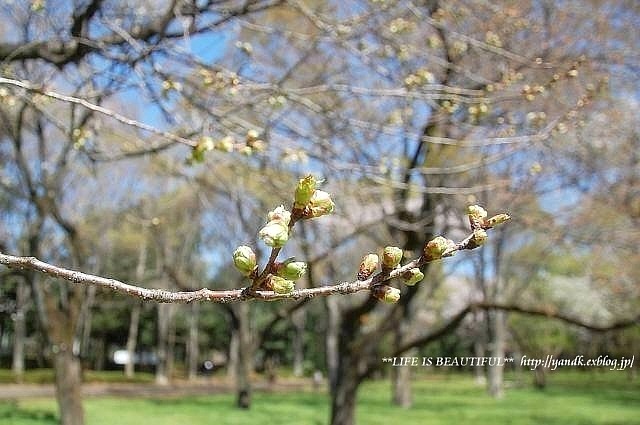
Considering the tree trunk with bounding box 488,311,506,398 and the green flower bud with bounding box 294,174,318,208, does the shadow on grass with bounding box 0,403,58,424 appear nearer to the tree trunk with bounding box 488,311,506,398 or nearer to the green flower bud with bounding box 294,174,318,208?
the green flower bud with bounding box 294,174,318,208

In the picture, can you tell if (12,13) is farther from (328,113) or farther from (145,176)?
(145,176)

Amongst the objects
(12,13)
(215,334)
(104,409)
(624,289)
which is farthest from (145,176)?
(215,334)

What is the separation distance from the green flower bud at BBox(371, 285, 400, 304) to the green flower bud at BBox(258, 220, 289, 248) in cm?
21

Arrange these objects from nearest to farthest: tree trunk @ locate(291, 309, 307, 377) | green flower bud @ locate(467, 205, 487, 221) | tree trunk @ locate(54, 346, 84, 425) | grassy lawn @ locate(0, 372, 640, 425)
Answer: green flower bud @ locate(467, 205, 487, 221) < tree trunk @ locate(54, 346, 84, 425) < grassy lawn @ locate(0, 372, 640, 425) < tree trunk @ locate(291, 309, 307, 377)

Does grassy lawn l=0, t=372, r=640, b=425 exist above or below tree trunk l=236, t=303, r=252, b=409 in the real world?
below

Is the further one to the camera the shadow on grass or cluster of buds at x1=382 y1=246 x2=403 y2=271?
the shadow on grass

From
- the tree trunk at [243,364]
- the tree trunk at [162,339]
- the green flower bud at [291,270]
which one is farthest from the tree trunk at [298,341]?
the green flower bud at [291,270]

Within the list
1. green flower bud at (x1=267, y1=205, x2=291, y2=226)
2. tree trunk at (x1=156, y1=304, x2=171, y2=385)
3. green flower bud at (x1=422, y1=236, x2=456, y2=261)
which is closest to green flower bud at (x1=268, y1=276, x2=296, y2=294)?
green flower bud at (x1=267, y1=205, x2=291, y2=226)

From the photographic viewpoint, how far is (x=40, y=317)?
28.1 feet

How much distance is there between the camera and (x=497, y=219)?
44.9 inches

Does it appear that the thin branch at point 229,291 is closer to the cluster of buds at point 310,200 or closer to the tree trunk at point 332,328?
the cluster of buds at point 310,200

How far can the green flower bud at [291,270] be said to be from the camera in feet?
3.40

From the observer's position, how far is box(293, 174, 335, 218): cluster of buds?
39.0 inches

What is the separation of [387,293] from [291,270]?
0.56ft
